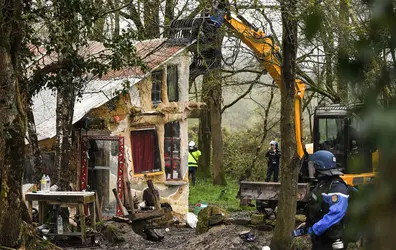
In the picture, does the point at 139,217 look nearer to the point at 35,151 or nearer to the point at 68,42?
the point at 35,151

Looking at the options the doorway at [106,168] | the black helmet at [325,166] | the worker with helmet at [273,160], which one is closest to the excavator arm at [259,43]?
the black helmet at [325,166]

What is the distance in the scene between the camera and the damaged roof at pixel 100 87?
18281 mm

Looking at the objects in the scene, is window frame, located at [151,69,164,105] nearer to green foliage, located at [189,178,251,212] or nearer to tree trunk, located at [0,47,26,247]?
green foliage, located at [189,178,251,212]

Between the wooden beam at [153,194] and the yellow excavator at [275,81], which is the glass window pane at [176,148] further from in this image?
the yellow excavator at [275,81]

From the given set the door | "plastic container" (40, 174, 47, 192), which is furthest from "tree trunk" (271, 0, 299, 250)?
the door

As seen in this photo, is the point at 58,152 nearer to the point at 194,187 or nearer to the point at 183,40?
the point at 183,40

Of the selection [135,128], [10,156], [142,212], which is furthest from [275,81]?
[10,156]

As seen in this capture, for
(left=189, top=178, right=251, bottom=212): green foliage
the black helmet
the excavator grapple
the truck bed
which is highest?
the excavator grapple

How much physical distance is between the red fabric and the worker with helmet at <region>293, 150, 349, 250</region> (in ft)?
46.1

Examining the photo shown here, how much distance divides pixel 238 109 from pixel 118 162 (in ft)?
195

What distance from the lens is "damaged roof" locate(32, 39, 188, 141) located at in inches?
720

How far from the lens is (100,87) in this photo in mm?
19531

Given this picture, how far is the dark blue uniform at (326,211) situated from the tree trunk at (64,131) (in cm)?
934

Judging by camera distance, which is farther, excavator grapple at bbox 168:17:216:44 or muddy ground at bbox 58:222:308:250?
excavator grapple at bbox 168:17:216:44
